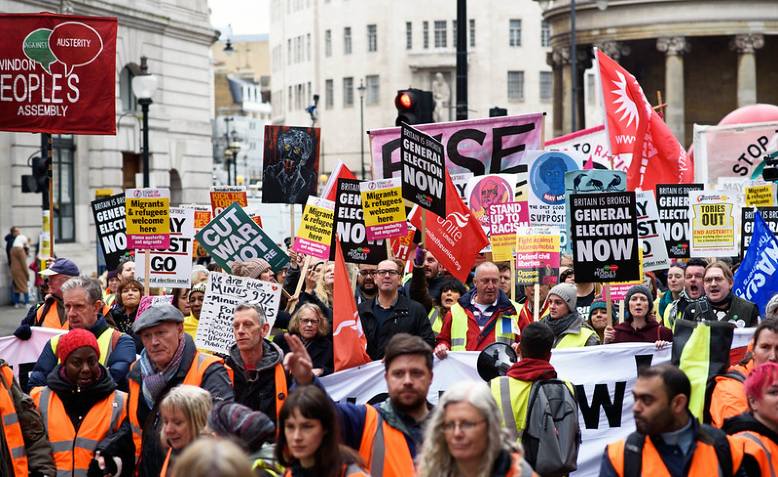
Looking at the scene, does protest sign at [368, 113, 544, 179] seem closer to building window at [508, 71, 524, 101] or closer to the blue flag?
the blue flag

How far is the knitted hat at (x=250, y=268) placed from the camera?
1118 cm

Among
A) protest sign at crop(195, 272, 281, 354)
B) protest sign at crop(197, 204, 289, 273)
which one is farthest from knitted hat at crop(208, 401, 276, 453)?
protest sign at crop(197, 204, 289, 273)

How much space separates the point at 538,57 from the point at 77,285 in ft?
298

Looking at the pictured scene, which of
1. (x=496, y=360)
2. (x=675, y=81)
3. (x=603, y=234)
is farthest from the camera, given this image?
(x=675, y=81)

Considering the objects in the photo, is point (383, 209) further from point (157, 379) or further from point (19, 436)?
point (19, 436)

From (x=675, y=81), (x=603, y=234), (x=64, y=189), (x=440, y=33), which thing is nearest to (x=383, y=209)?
(x=603, y=234)

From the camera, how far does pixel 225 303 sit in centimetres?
968

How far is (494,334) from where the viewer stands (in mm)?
10352

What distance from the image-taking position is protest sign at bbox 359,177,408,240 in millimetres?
12758

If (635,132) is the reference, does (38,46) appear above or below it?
above

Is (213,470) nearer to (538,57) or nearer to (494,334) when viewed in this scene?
(494,334)

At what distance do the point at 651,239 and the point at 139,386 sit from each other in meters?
7.55

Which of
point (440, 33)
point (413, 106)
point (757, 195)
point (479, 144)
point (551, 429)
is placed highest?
point (440, 33)

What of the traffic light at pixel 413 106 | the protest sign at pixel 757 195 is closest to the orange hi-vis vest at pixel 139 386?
the traffic light at pixel 413 106
